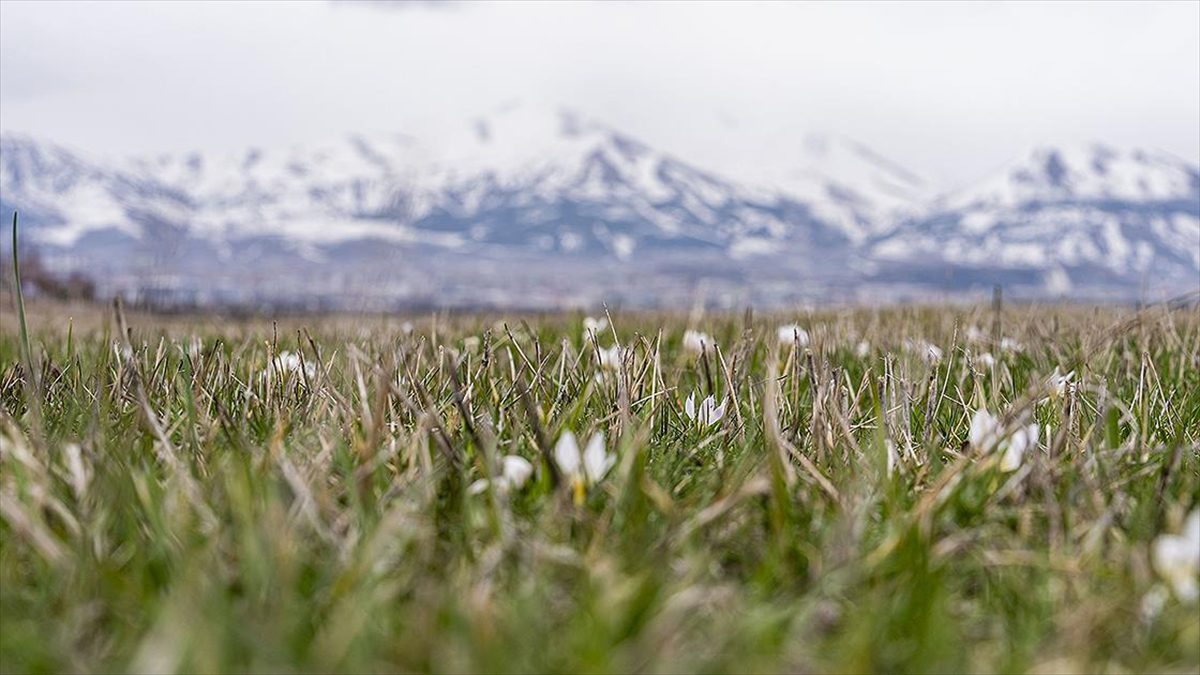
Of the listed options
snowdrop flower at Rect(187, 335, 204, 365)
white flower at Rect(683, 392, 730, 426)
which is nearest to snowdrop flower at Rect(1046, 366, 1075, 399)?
white flower at Rect(683, 392, 730, 426)

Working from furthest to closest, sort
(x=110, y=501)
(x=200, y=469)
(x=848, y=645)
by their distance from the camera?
(x=200, y=469)
(x=110, y=501)
(x=848, y=645)

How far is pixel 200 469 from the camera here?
8.74ft

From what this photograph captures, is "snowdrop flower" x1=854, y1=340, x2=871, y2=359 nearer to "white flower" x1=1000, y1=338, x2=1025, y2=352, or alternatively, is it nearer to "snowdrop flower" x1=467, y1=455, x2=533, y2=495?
"white flower" x1=1000, y1=338, x2=1025, y2=352

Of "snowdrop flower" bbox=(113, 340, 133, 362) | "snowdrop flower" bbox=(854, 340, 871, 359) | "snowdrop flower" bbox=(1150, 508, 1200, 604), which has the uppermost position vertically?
"snowdrop flower" bbox=(1150, 508, 1200, 604)

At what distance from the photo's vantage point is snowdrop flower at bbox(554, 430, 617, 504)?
7.73 feet

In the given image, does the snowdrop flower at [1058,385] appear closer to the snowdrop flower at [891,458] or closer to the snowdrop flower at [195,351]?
the snowdrop flower at [891,458]

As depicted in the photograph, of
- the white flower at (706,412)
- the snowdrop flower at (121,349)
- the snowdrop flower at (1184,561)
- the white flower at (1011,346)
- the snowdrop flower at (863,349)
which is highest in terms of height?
the snowdrop flower at (1184,561)

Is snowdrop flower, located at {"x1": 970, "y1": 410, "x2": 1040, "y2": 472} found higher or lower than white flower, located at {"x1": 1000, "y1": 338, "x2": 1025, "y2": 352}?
higher

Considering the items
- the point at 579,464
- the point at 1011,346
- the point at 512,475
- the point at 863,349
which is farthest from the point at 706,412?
the point at 1011,346

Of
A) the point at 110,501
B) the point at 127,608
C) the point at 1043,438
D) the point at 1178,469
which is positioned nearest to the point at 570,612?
the point at 127,608

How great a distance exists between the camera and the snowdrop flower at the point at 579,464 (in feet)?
7.73

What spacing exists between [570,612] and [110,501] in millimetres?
889

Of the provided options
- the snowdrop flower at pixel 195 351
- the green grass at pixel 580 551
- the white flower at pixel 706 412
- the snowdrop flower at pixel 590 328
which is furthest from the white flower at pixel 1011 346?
the snowdrop flower at pixel 195 351

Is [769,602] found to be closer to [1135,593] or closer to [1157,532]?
[1135,593]
